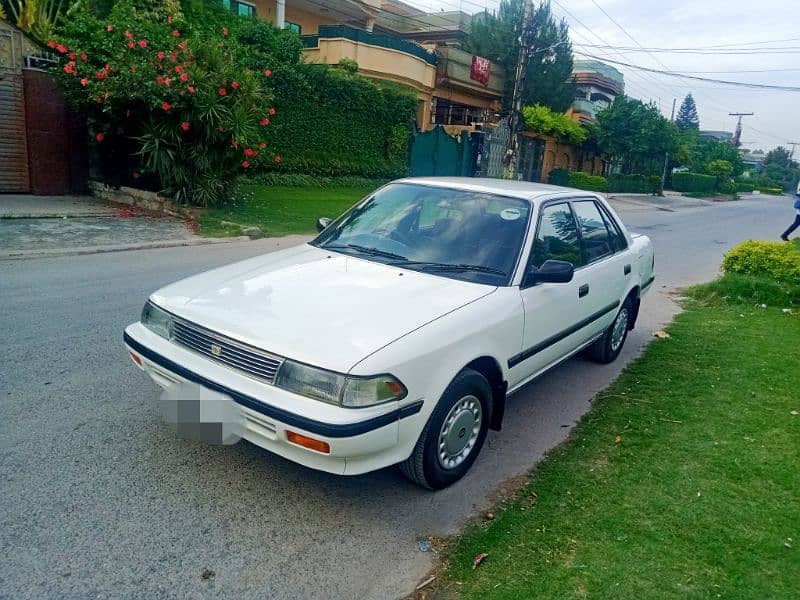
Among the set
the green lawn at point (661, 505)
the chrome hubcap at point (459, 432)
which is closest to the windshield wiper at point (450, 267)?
the chrome hubcap at point (459, 432)

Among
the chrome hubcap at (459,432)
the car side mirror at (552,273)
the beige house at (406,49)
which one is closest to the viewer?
the chrome hubcap at (459,432)

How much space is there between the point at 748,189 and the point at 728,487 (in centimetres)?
7492

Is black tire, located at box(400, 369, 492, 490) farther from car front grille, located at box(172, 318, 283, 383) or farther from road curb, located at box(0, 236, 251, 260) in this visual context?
road curb, located at box(0, 236, 251, 260)

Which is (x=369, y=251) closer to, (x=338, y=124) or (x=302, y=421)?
(x=302, y=421)

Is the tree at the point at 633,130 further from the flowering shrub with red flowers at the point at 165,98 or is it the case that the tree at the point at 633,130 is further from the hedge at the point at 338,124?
the flowering shrub with red flowers at the point at 165,98

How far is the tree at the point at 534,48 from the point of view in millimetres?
33281

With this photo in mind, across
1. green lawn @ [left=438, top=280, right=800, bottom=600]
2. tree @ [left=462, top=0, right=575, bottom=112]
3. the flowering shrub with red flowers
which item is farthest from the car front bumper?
tree @ [left=462, top=0, right=575, bottom=112]

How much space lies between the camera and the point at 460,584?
8.84 feet

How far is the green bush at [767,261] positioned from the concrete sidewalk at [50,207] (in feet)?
35.6

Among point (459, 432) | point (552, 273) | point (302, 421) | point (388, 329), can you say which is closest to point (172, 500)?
point (302, 421)

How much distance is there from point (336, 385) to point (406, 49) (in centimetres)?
2511

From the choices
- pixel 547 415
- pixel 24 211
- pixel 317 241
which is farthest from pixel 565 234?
pixel 24 211

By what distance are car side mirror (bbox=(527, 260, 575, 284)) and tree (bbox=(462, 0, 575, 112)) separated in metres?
31.8

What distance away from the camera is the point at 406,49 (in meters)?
25.4
